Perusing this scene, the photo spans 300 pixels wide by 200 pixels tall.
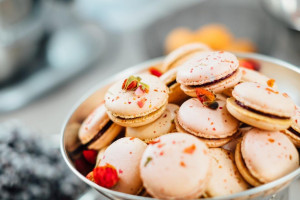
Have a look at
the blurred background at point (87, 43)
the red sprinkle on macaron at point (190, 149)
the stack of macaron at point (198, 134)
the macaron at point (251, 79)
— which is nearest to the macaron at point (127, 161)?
the stack of macaron at point (198, 134)

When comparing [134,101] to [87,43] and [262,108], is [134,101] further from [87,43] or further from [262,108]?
[87,43]

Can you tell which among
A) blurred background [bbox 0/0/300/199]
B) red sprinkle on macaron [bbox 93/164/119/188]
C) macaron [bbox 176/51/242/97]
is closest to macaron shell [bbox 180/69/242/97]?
macaron [bbox 176/51/242/97]

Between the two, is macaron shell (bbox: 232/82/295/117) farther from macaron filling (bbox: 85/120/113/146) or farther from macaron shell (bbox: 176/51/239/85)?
macaron filling (bbox: 85/120/113/146)

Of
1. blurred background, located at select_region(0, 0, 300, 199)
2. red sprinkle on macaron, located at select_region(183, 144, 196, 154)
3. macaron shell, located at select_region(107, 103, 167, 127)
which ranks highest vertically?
red sprinkle on macaron, located at select_region(183, 144, 196, 154)

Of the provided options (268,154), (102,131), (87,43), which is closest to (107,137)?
(102,131)

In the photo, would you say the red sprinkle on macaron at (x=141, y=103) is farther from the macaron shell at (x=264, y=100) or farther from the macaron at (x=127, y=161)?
the macaron shell at (x=264, y=100)

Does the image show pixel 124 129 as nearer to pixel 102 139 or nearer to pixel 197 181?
pixel 102 139

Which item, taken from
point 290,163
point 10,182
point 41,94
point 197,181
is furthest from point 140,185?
point 41,94
